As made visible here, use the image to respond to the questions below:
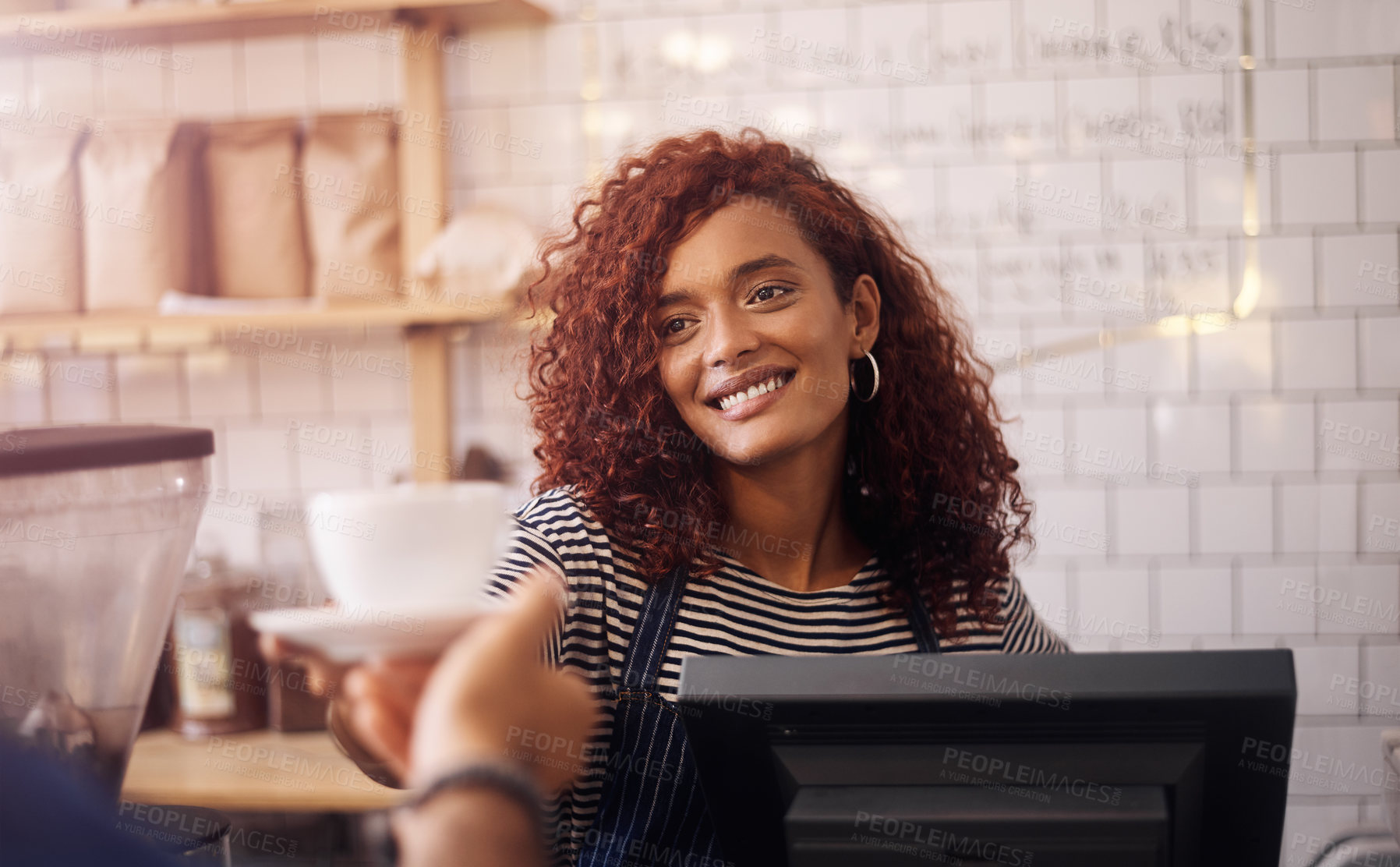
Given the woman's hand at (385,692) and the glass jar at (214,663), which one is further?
the glass jar at (214,663)

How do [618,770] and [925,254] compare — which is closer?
[618,770]

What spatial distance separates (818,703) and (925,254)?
1510 mm

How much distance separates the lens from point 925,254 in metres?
2.03

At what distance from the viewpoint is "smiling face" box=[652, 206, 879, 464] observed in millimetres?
1240

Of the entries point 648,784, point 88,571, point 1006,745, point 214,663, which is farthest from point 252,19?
point 1006,745

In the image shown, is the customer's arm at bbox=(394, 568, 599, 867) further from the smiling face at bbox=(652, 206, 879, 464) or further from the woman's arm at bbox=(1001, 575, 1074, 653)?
the woman's arm at bbox=(1001, 575, 1074, 653)

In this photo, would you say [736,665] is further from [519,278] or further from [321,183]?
[321,183]

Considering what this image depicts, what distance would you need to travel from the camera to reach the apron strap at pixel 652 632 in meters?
1.19

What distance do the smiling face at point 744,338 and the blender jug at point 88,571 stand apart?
2.31 feet

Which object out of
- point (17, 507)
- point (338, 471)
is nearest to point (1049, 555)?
point (338, 471)

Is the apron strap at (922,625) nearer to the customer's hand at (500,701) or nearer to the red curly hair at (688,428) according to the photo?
the red curly hair at (688,428)

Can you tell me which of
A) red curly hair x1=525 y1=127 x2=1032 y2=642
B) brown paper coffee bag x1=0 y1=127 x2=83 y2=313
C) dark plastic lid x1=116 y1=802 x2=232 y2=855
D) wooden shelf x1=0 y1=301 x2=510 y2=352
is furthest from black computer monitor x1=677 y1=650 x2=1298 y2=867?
brown paper coffee bag x1=0 y1=127 x2=83 y2=313

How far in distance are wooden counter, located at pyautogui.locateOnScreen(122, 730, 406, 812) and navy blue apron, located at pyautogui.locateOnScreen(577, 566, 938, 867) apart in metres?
0.62

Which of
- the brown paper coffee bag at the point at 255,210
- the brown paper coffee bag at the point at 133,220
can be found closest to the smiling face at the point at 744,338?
the brown paper coffee bag at the point at 255,210
